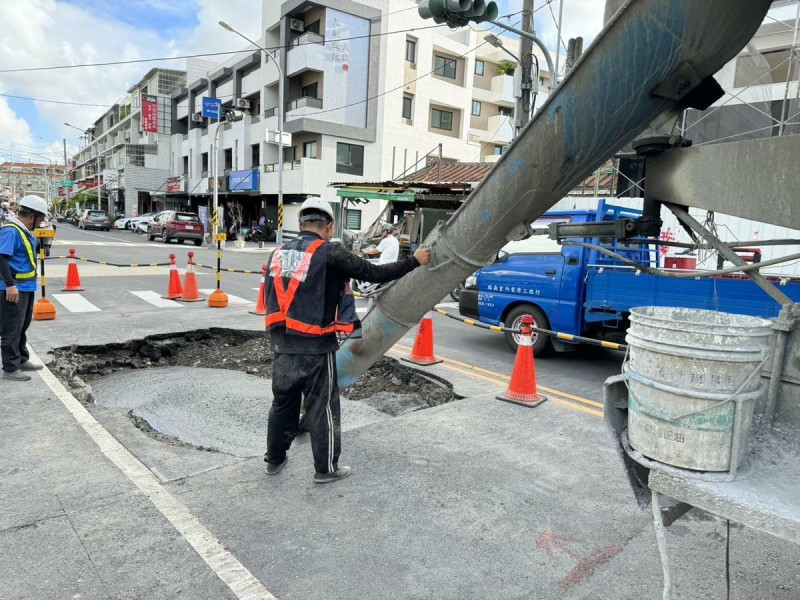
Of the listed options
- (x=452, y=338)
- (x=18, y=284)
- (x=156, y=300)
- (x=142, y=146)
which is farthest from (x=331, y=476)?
(x=142, y=146)

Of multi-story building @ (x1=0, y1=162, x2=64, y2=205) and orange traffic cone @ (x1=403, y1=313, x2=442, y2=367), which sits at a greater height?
multi-story building @ (x1=0, y1=162, x2=64, y2=205)

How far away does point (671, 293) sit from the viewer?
21.8 ft

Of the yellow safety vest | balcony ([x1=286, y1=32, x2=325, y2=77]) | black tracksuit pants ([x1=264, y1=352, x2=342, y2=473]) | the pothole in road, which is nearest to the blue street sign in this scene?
Result: balcony ([x1=286, y1=32, x2=325, y2=77])

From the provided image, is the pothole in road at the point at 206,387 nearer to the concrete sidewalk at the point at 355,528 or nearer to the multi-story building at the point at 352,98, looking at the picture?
the concrete sidewalk at the point at 355,528

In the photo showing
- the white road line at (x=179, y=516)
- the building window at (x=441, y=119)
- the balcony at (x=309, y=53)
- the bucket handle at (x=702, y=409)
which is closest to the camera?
the bucket handle at (x=702, y=409)

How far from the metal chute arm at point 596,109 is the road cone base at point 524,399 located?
253 cm

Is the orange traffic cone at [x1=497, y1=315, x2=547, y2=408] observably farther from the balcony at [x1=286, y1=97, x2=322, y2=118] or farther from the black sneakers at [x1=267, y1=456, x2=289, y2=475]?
the balcony at [x1=286, y1=97, x2=322, y2=118]

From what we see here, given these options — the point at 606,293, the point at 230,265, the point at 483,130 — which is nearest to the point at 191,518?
the point at 606,293

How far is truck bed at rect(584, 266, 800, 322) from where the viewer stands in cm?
604

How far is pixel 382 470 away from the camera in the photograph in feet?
13.3

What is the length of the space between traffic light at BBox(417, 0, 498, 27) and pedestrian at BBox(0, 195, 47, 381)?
6.86 metres

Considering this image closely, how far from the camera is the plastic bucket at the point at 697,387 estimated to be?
1938 mm

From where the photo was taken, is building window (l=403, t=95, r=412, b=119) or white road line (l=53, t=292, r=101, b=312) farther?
building window (l=403, t=95, r=412, b=119)

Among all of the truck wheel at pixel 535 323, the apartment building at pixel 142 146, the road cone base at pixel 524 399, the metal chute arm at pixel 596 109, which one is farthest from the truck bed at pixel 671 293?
the apartment building at pixel 142 146
